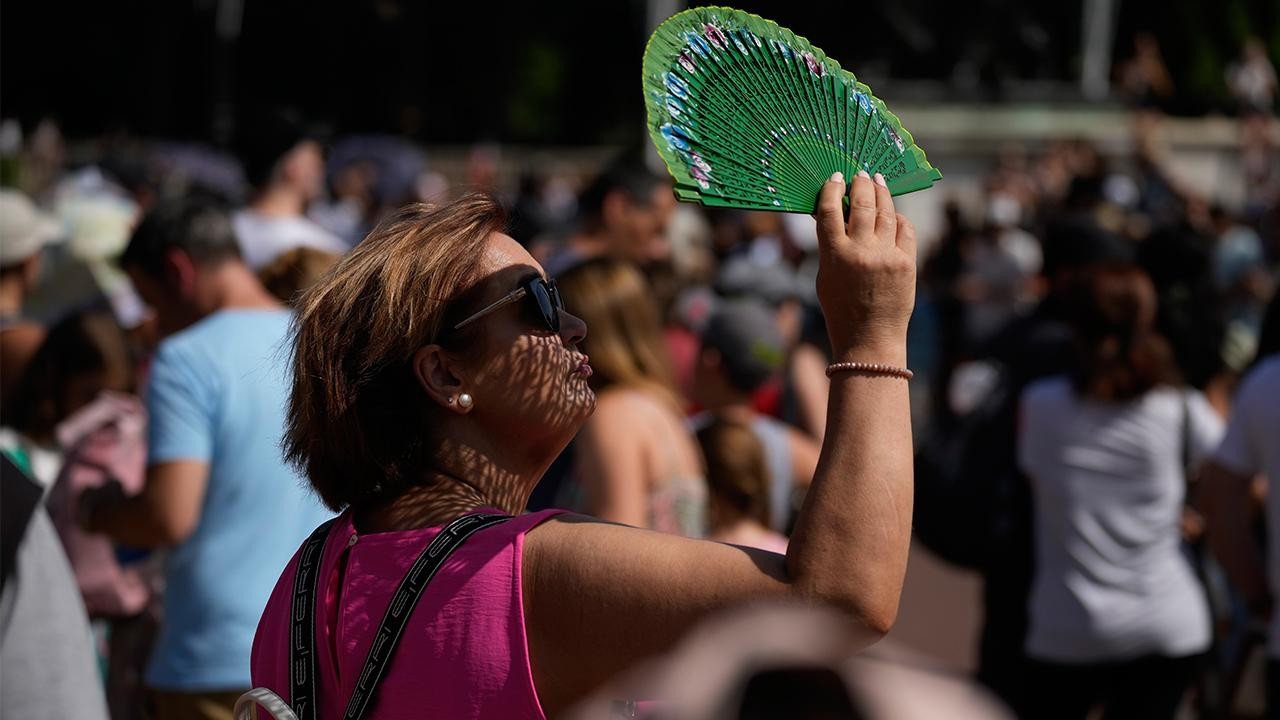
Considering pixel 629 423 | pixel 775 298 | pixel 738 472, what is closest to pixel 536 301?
pixel 629 423

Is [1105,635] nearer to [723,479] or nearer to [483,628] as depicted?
[723,479]

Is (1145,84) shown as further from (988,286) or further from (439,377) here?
(439,377)

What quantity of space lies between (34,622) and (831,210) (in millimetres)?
1173

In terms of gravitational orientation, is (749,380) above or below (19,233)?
below

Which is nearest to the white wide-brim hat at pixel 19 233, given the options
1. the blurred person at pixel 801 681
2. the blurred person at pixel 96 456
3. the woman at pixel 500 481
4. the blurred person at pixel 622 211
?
the blurred person at pixel 96 456

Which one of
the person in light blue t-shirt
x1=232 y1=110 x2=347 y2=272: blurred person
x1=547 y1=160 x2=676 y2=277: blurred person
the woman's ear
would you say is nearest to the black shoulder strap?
the woman's ear

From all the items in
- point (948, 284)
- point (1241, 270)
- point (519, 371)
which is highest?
point (519, 371)

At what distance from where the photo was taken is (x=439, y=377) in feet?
6.35

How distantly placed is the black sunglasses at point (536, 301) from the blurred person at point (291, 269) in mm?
2491

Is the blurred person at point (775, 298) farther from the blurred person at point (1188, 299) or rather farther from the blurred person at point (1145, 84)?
the blurred person at point (1145, 84)

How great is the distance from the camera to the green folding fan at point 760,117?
183cm

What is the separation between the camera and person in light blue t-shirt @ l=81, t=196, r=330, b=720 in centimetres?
366

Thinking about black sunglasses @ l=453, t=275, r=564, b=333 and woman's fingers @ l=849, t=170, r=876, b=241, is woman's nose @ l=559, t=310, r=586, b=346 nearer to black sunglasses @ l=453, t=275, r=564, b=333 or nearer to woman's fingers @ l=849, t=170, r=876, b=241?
black sunglasses @ l=453, t=275, r=564, b=333

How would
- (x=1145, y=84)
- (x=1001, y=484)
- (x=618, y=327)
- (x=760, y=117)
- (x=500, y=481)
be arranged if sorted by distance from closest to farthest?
(x=760, y=117)
(x=500, y=481)
(x=618, y=327)
(x=1001, y=484)
(x=1145, y=84)
